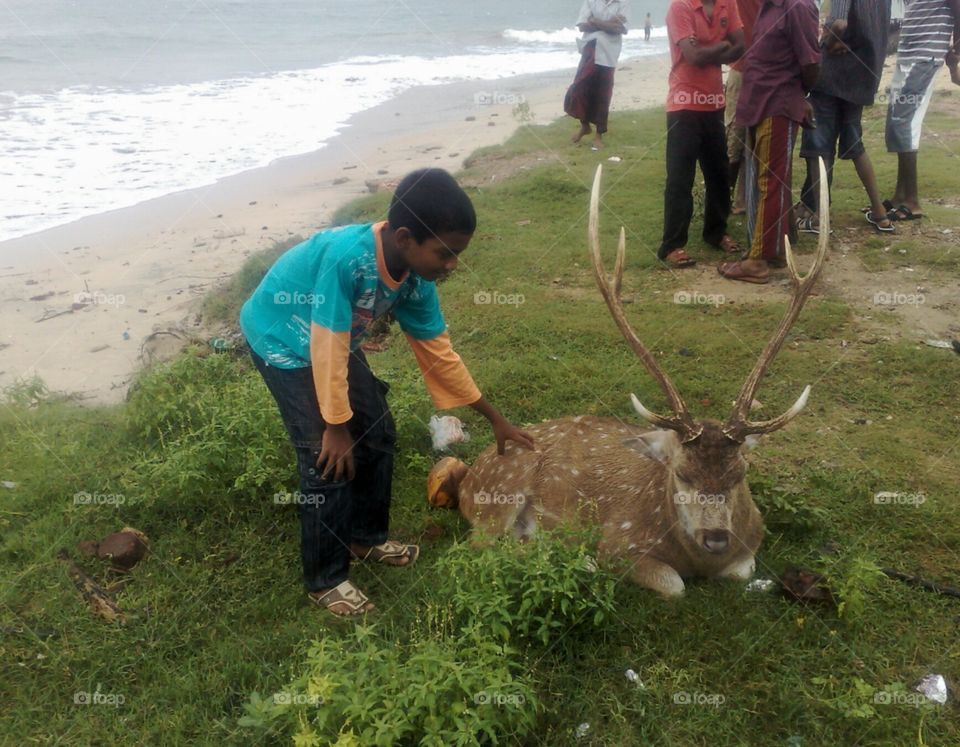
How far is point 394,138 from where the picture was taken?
1482 centimetres

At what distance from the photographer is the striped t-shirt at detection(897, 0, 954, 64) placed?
24.7ft

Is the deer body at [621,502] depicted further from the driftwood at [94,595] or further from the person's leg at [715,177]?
the person's leg at [715,177]

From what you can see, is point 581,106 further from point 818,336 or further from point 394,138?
point 818,336

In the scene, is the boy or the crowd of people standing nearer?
the boy

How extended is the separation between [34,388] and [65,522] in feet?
5.56

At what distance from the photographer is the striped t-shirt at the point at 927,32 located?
753 centimetres

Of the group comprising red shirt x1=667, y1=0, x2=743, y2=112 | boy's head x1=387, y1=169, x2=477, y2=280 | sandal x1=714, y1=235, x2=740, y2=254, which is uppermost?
red shirt x1=667, y1=0, x2=743, y2=112
